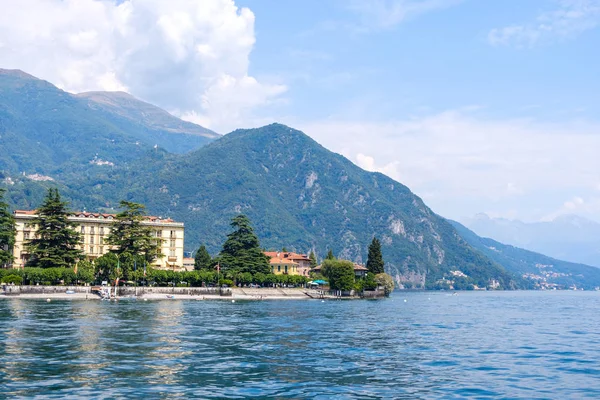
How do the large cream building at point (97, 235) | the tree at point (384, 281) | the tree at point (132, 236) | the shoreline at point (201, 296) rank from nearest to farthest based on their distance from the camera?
the shoreline at point (201, 296)
the tree at point (132, 236)
the large cream building at point (97, 235)
the tree at point (384, 281)

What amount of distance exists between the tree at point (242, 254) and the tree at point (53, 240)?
3796 cm

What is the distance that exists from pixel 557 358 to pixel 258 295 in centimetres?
10691

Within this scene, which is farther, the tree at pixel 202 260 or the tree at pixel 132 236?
the tree at pixel 202 260

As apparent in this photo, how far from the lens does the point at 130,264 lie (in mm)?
147000

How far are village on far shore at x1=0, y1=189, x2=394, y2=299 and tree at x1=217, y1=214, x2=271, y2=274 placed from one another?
257 millimetres

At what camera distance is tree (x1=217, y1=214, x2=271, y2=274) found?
564ft

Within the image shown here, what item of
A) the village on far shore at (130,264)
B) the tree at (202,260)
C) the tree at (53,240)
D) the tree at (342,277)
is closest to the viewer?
the village on far shore at (130,264)

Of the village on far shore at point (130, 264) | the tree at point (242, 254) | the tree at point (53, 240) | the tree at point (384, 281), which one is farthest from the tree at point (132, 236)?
the tree at point (384, 281)

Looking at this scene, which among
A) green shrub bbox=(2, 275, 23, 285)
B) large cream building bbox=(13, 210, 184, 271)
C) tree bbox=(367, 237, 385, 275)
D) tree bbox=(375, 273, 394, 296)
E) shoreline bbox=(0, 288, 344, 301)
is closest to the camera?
shoreline bbox=(0, 288, 344, 301)

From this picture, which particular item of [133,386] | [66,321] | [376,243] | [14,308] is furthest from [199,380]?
[376,243]

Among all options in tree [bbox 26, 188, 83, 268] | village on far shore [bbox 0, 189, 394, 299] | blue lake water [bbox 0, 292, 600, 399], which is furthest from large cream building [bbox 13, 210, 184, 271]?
blue lake water [bbox 0, 292, 600, 399]

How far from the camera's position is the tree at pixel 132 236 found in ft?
506

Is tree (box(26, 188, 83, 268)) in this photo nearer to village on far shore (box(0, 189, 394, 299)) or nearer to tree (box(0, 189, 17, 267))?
village on far shore (box(0, 189, 394, 299))

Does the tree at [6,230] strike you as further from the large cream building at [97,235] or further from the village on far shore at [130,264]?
the large cream building at [97,235]
